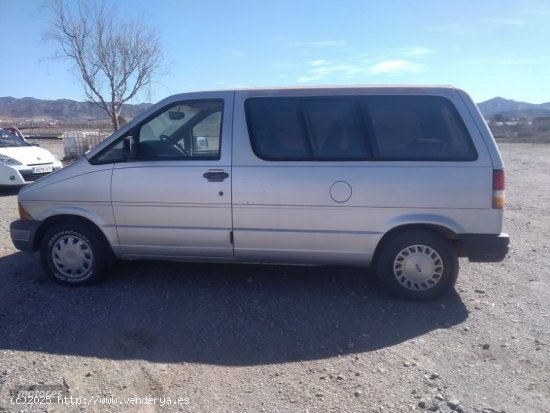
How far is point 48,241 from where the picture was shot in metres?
4.90

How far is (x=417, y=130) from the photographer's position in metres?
4.41

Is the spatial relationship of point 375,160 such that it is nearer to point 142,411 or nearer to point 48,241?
point 142,411

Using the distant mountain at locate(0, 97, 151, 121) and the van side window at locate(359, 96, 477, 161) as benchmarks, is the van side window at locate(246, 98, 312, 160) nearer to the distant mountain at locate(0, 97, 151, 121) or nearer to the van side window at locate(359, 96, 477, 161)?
the van side window at locate(359, 96, 477, 161)

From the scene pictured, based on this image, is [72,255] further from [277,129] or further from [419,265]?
[419,265]

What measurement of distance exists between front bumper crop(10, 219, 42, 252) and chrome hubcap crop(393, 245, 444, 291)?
3.79 metres

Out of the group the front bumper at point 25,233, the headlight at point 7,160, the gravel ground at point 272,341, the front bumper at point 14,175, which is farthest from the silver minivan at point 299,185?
the headlight at point 7,160

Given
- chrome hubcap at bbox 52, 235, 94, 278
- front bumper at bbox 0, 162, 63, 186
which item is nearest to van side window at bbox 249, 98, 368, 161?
chrome hubcap at bbox 52, 235, 94, 278

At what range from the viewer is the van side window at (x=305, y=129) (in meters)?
4.46

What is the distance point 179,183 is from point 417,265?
2.49 meters

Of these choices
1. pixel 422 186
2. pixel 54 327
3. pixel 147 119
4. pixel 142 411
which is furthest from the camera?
pixel 147 119

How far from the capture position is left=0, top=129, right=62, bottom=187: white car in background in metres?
10.3

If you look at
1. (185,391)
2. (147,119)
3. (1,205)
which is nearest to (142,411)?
(185,391)

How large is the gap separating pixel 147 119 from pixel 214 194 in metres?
1.07

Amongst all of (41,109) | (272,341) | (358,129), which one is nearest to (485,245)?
(358,129)
